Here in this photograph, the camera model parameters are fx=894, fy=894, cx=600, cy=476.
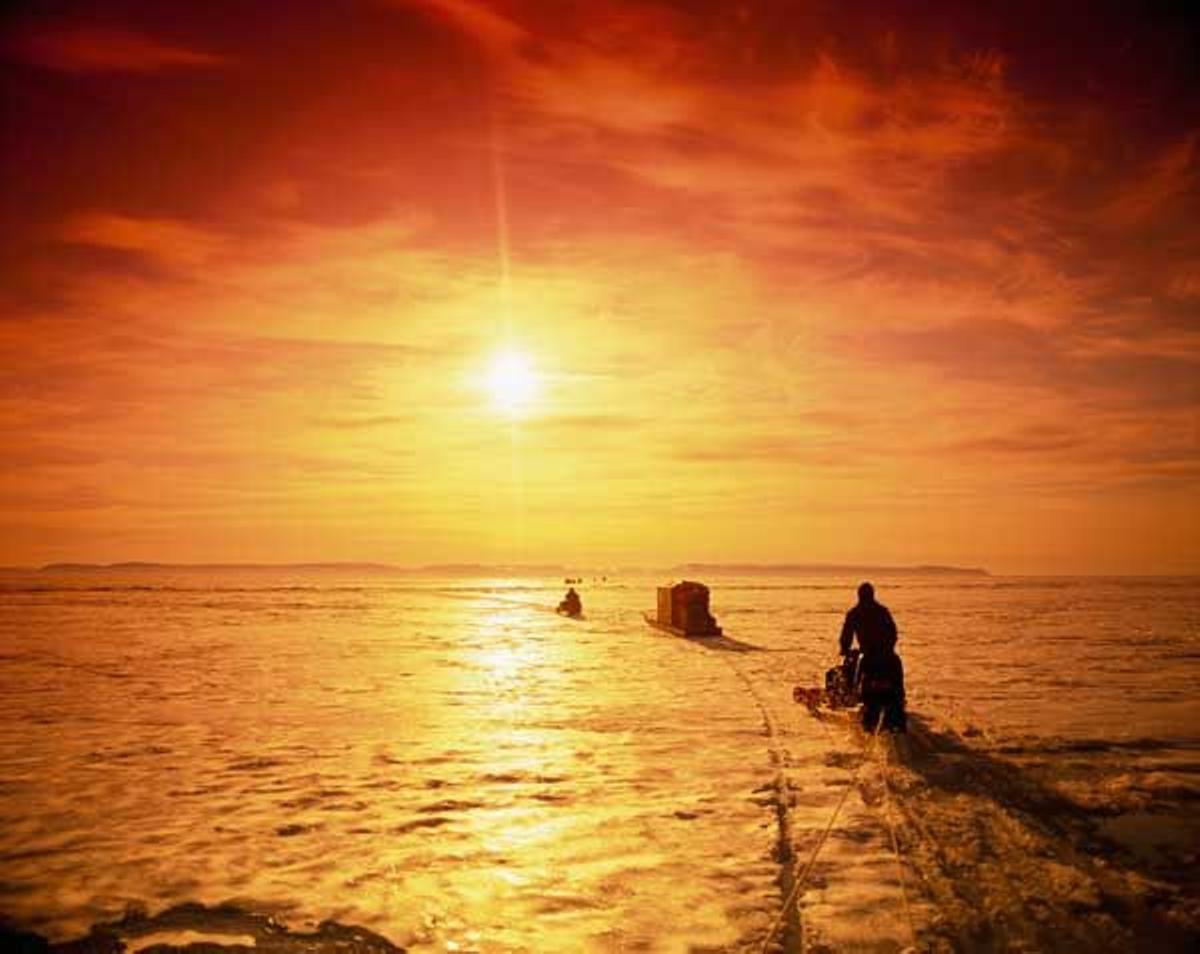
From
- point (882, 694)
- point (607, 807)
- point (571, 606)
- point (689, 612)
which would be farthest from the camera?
point (571, 606)

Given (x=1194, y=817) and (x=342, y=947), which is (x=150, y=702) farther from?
(x=1194, y=817)

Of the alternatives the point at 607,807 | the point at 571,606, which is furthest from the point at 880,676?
the point at 571,606

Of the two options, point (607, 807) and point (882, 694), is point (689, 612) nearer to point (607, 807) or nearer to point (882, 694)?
point (882, 694)

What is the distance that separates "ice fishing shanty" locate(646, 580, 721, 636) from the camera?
30016mm

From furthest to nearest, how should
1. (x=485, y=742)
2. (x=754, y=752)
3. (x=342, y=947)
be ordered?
(x=485, y=742), (x=754, y=752), (x=342, y=947)

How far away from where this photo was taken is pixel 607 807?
8867 millimetres

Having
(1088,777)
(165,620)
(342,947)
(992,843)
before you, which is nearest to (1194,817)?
(1088,777)

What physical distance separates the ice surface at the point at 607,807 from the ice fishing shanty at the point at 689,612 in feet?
32.1

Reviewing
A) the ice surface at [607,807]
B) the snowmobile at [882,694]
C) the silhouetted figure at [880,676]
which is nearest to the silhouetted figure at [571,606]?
the ice surface at [607,807]

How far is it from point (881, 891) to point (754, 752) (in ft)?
16.4

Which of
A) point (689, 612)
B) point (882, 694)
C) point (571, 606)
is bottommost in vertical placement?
point (571, 606)

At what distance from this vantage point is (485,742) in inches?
480

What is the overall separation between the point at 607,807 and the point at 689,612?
2167cm

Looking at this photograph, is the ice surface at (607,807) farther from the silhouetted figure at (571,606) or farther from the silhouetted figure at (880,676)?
the silhouetted figure at (571,606)
